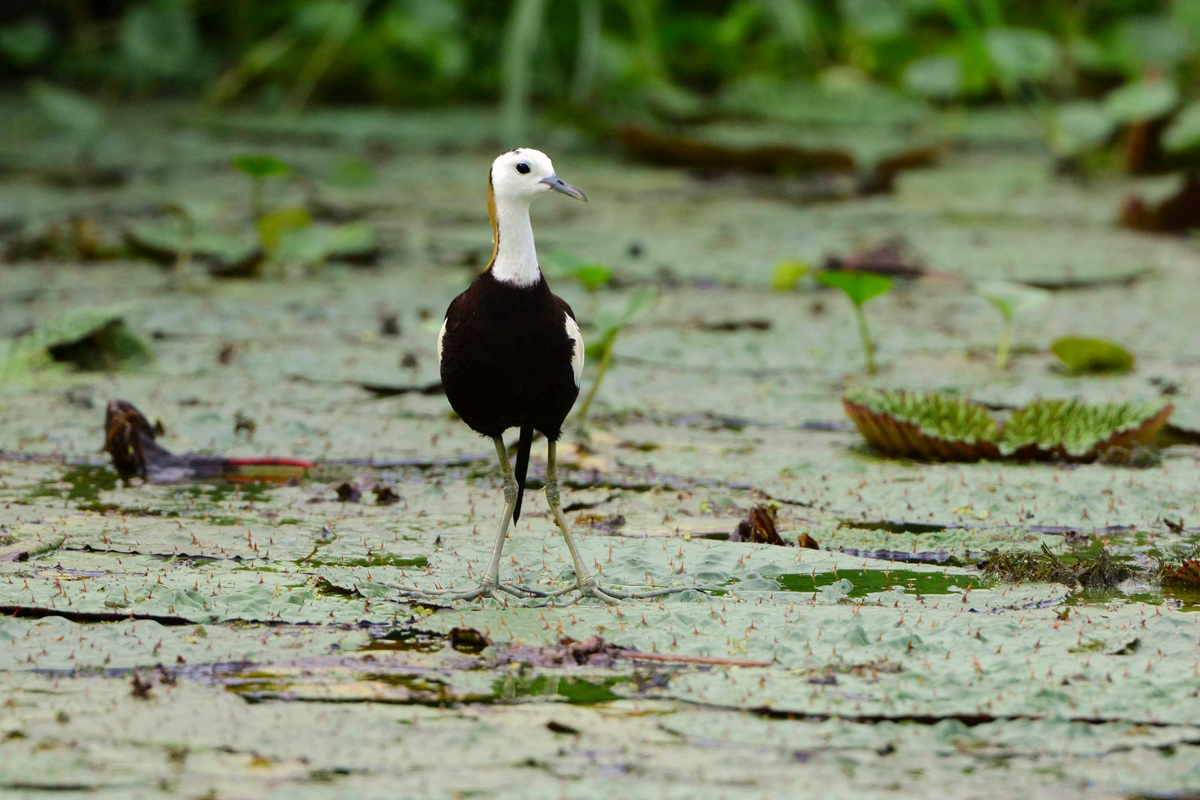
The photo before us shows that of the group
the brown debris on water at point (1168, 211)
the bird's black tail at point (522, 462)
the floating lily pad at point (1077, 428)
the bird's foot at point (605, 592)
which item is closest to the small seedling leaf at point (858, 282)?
the floating lily pad at point (1077, 428)

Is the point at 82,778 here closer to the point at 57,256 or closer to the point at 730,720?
Result: the point at 730,720

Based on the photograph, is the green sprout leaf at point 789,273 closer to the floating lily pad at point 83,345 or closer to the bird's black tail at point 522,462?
the floating lily pad at point 83,345

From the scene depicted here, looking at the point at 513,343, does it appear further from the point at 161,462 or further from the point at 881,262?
the point at 881,262

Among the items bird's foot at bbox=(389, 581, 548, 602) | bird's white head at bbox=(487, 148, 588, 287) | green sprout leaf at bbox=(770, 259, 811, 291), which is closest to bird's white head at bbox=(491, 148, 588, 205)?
bird's white head at bbox=(487, 148, 588, 287)

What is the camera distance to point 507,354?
93.8 inches

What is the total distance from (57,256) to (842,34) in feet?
16.2

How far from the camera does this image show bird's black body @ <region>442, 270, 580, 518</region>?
238 centimetres

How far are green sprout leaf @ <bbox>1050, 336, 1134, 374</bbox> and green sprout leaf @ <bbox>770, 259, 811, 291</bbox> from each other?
0.95 metres

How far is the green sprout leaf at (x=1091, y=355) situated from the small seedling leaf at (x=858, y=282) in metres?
0.52

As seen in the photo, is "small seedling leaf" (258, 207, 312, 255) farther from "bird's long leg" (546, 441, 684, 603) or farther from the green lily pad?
the green lily pad

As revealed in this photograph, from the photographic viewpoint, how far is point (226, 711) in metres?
1.96

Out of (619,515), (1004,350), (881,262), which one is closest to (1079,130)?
(881,262)

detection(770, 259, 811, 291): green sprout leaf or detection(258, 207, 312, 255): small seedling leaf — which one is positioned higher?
detection(258, 207, 312, 255): small seedling leaf

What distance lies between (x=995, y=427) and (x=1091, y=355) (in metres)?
0.73
